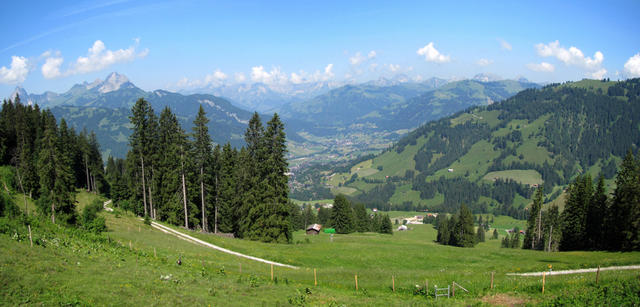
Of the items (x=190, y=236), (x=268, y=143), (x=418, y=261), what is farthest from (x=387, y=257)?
(x=190, y=236)

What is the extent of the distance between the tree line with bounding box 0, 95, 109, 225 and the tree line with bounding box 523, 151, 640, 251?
80.6 m

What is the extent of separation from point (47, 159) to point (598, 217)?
92108mm

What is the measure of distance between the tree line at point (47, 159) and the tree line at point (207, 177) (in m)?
12.3

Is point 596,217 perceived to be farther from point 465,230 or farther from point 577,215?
point 465,230

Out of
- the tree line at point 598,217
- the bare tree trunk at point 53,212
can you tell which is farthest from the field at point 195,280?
the tree line at point 598,217

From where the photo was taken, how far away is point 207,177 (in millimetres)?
63281

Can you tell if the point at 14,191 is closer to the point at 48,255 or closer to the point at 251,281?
the point at 48,255

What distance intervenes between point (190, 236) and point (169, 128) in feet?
76.4

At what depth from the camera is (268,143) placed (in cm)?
5481

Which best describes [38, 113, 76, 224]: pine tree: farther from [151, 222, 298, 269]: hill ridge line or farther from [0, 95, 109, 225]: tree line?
[151, 222, 298, 269]: hill ridge line

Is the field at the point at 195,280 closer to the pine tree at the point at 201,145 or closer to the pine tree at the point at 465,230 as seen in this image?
the pine tree at the point at 201,145

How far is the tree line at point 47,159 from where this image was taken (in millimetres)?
44000

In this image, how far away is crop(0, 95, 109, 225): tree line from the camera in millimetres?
44000

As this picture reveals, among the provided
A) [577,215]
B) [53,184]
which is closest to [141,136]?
[53,184]
